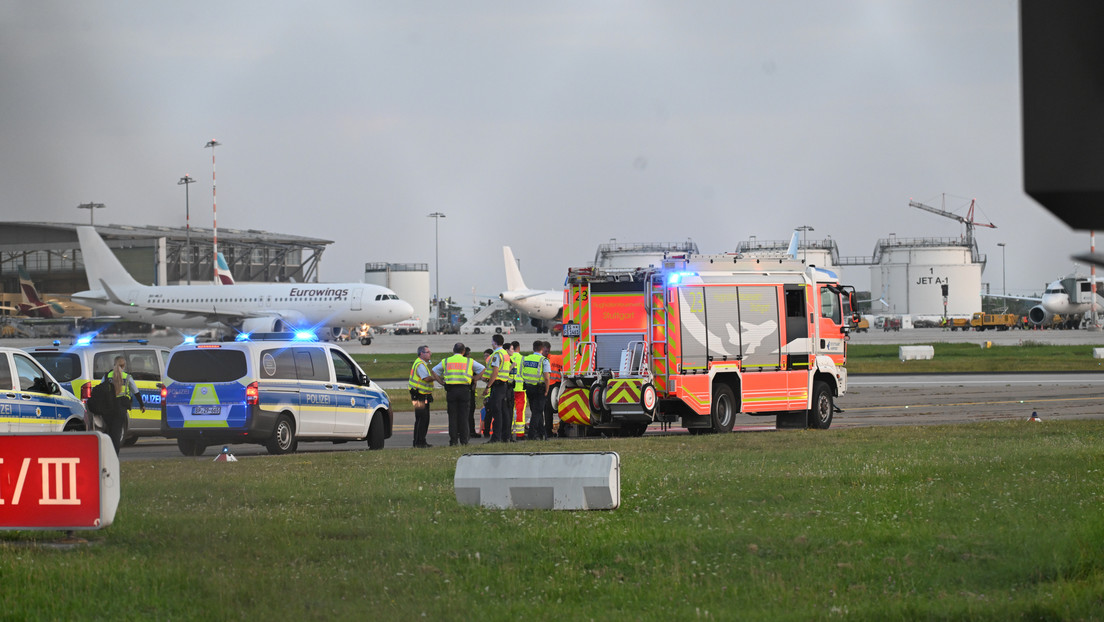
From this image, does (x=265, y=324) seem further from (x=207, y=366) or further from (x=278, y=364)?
(x=207, y=366)

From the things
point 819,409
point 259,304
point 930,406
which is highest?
point 259,304

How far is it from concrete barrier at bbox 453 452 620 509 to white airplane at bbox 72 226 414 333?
56561 mm

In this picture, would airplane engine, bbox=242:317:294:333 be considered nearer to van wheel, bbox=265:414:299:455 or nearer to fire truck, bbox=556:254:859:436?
fire truck, bbox=556:254:859:436

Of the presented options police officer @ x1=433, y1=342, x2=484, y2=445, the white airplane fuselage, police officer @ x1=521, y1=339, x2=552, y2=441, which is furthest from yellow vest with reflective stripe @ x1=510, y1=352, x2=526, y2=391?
the white airplane fuselage

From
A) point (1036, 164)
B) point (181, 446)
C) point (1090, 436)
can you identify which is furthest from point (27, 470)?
point (1090, 436)

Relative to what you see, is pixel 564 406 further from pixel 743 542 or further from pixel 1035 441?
pixel 743 542

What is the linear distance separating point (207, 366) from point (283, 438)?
176 cm

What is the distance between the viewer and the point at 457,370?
21.8 meters

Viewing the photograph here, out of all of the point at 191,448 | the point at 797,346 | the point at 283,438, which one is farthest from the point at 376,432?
the point at 797,346

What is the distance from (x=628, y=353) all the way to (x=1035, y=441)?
7726 mm

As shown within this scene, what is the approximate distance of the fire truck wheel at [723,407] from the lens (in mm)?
23172

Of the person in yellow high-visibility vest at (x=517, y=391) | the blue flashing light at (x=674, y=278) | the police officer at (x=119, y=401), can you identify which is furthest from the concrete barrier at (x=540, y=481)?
the blue flashing light at (x=674, y=278)

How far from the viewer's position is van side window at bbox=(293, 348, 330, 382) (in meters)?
20.9

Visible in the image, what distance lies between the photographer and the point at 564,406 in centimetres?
2323
